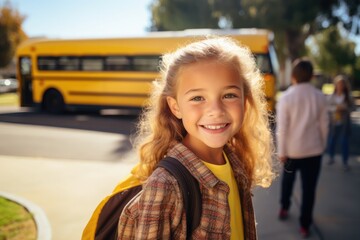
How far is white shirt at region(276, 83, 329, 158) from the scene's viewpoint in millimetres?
3541

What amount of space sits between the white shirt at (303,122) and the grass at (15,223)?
8.66 feet

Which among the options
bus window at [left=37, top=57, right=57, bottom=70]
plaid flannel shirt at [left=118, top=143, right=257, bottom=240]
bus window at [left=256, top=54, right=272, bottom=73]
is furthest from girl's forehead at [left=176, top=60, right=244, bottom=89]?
bus window at [left=37, top=57, right=57, bottom=70]

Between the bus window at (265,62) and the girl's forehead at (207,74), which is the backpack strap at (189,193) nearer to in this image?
the girl's forehead at (207,74)

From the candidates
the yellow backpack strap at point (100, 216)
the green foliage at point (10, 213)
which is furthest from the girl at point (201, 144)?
the green foliage at point (10, 213)

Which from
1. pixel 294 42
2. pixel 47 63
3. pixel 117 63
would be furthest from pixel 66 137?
pixel 294 42

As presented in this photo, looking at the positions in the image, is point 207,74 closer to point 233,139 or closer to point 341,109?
point 233,139

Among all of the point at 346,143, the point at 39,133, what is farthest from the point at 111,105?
the point at 346,143

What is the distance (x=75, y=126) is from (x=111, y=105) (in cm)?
225

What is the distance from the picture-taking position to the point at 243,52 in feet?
5.41

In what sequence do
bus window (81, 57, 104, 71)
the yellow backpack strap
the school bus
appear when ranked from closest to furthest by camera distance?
1. the yellow backpack strap
2. the school bus
3. bus window (81, 57, 104, 71)

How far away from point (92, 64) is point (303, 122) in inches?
411

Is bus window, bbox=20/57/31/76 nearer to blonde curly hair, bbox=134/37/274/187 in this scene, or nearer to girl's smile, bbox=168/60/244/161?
blonde curly hair, bbox=134/37/274/187

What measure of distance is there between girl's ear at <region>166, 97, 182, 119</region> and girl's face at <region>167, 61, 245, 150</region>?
46 millimetres

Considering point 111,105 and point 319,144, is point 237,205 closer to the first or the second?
point 319,144
